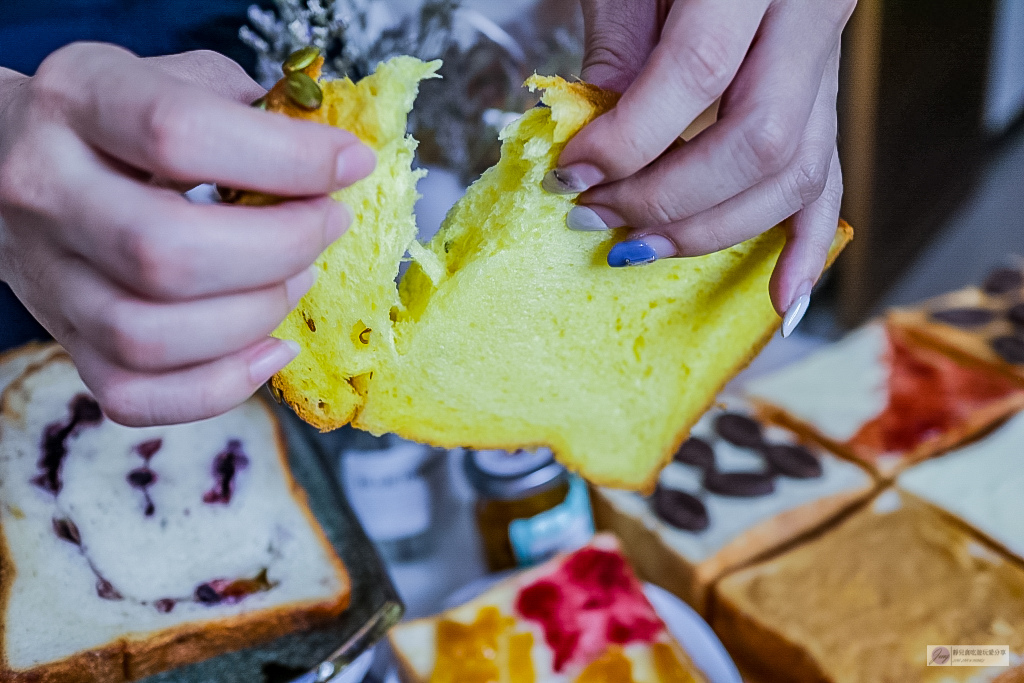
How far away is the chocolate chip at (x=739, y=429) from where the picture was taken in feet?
5.77

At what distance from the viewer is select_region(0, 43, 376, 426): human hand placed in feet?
1.61

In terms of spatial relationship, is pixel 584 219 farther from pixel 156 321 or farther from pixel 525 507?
pixel 525 507

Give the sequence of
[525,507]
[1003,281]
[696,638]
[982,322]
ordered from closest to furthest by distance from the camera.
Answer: [696,638] < [525,507] < [982,322] < [1003,281]

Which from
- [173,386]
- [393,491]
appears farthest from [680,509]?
[173,386]

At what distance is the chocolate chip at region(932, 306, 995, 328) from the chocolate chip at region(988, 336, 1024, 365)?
0.30 ft

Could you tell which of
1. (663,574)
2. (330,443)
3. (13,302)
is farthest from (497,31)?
(663,574)

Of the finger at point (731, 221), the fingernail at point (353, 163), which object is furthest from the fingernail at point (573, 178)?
the fingernail at point (353, 163)

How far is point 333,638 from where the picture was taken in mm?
1095

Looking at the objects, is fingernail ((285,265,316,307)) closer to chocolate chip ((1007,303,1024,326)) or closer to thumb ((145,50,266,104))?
thumb ((145,50,266,104))

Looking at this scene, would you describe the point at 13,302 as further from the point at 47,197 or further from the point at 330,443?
the point at 47,197

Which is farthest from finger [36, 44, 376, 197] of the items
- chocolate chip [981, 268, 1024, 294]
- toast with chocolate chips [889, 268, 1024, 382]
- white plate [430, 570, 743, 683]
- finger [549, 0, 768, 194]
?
chocolate chip [981, 268, 1024, 294]

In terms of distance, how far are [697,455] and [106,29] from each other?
1.52m

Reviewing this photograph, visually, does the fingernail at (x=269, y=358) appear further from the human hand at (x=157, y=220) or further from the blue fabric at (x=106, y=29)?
the blue fabric at (x=106, y=29)

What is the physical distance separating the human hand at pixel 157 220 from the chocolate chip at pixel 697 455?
129 cm
